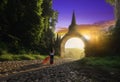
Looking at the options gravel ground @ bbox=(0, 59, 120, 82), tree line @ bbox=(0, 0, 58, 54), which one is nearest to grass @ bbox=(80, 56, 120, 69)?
gravel ground @ bbox=(0, 59, 120, 82)

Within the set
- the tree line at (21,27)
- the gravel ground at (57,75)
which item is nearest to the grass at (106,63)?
the gravel ground at (57,75)

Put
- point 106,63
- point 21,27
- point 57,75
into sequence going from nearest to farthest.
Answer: point 57,75 → point 106,63 → point 21,27

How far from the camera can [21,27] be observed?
3275cm

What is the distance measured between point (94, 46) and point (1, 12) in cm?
1480

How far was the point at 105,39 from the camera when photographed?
2455 cm

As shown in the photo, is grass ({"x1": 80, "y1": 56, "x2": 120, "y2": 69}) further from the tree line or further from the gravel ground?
the tree line

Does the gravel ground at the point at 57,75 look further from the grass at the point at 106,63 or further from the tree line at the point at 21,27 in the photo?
the tree line at the point at 21,27

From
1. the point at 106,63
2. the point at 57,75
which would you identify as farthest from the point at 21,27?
the point at 57,75

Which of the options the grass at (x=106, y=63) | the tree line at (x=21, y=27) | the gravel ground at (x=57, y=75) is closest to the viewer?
the gravel ground at (x=57, y=75)

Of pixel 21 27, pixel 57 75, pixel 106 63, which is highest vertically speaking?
pixel 21 27

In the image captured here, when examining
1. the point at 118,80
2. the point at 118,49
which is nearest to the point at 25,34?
the point at 118,49

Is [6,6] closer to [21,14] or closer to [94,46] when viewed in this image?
[21,14]

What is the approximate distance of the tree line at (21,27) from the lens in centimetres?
2994

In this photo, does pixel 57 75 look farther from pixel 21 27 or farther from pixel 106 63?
pixel 21 27
